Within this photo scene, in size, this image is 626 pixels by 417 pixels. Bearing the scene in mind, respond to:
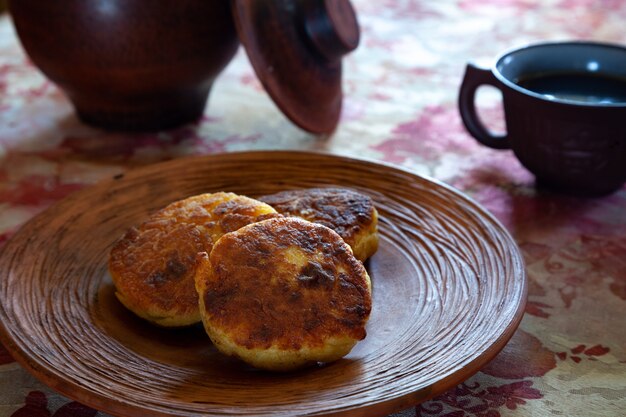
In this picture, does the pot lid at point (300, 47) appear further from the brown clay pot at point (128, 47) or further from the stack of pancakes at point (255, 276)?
the stack of pancakes at point (255, 276)

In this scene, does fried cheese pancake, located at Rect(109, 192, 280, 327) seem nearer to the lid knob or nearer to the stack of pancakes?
the stack of pancakes

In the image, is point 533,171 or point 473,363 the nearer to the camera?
point 473,363

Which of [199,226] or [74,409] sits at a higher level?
[199,226]

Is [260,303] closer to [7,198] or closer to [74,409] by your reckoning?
[74,409]

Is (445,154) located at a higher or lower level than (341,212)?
lower

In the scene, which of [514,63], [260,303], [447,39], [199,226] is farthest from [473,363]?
[447,39]

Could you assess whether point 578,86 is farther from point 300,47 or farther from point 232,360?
point 232,360

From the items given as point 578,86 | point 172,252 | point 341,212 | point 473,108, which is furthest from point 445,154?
point 172,252

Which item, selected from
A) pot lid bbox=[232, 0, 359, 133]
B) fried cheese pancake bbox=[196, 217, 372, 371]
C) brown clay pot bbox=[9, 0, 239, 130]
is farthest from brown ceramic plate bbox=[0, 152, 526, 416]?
brown clay pot bbox=[9, 0, 239, 130]
